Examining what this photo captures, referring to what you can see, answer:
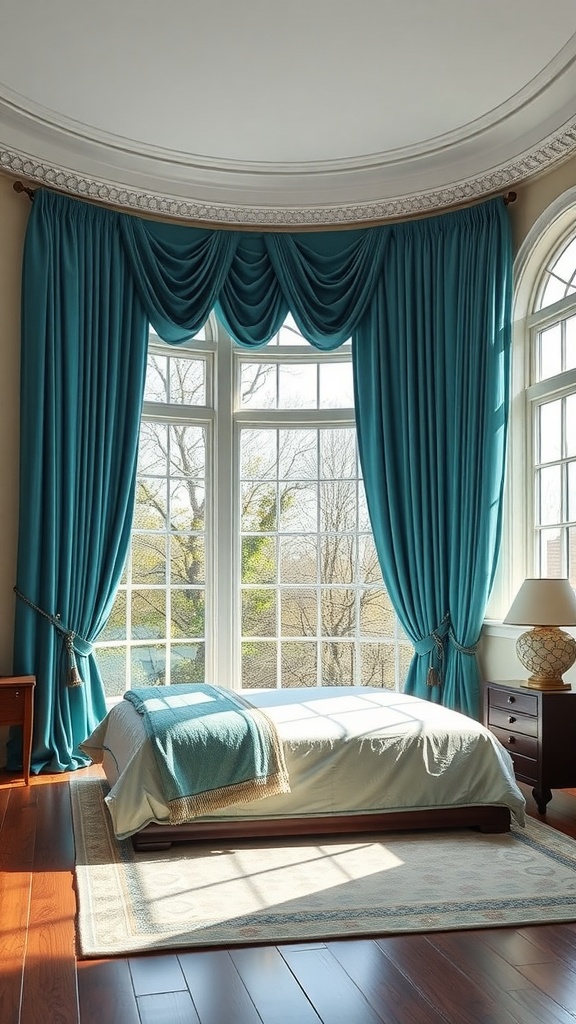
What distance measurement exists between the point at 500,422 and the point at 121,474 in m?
2.25

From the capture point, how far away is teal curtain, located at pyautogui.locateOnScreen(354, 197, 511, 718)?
5.64 m

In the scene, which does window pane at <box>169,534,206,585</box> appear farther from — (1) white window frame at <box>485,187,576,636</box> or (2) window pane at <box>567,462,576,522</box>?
(2) window pane at <box>567,462,576,522</box>

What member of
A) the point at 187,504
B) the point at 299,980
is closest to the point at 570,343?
the point at 187,504

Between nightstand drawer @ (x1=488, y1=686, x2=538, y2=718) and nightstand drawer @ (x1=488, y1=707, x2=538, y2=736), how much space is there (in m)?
0.02

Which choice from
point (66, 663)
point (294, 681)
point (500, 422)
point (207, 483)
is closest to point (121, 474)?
point (207, 483)

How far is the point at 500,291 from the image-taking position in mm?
5660

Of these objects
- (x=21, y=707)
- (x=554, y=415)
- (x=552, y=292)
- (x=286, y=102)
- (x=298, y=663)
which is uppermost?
(x=286, y=102)

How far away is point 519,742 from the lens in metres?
4.66

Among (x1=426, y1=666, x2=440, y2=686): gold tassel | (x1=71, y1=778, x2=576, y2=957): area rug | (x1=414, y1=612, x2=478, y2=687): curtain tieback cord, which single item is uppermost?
(x1=414, y1=612, x2=478, y2=687): curtain tieback cord

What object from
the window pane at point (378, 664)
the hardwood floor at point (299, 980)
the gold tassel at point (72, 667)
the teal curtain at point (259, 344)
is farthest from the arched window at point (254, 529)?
the hardwood floor at point (299, 980)

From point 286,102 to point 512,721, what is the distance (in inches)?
132

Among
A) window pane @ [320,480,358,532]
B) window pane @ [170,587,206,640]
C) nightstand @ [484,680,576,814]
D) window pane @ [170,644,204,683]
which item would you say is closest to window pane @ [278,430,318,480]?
window pane @ [320,480,358,532]

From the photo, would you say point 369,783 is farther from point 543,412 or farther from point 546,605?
point 543,412

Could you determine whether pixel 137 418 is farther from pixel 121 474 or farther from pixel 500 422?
pixel 500 422
